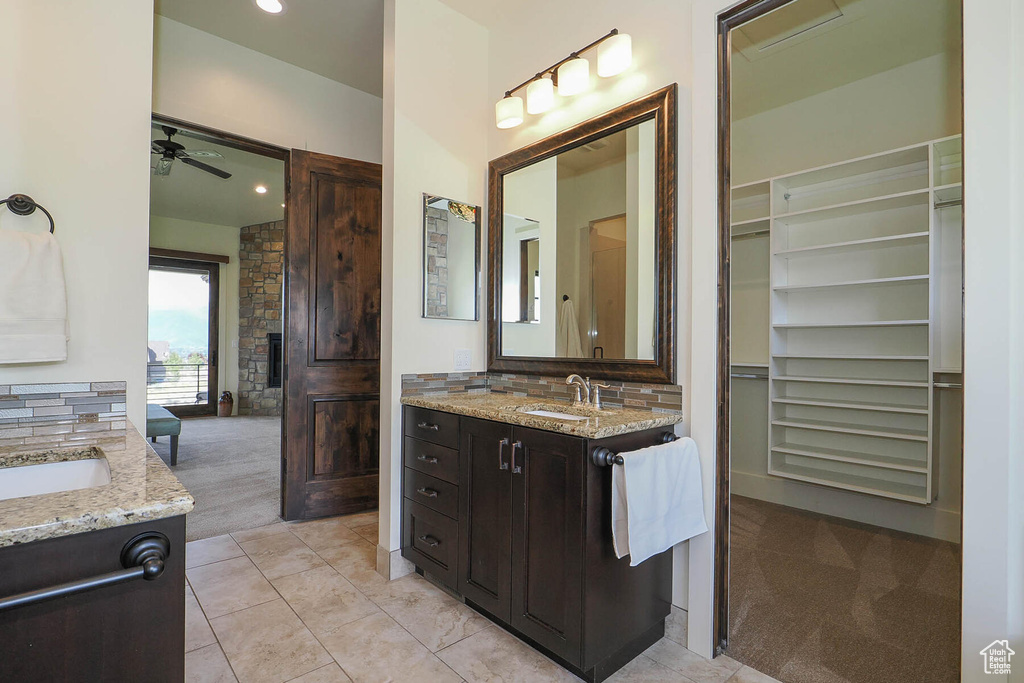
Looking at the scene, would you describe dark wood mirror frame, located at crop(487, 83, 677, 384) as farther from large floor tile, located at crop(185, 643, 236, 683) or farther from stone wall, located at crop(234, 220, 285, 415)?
stone wall, located at crop(234, 220, 285, 415)

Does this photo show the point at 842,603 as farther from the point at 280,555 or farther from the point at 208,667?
the point at 280,555

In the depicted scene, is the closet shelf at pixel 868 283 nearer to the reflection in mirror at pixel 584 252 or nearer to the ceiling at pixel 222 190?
the reflection in mirror at pixel 584 252

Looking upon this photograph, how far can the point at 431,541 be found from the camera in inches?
89.8

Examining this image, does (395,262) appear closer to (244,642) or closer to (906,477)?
(244,642)

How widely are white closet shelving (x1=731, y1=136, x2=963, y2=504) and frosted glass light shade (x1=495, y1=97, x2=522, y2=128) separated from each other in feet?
6.12

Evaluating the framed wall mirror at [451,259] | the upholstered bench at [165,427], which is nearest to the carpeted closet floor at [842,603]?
the framed wall mirror at [451,259]

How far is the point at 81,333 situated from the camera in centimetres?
182

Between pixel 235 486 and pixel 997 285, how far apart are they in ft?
15.0

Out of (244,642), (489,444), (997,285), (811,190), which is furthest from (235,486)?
(811,190)

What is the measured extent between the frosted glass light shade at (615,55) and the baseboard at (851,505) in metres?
2.05

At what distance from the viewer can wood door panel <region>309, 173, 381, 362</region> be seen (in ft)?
10.7

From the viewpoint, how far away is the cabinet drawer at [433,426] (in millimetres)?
2152

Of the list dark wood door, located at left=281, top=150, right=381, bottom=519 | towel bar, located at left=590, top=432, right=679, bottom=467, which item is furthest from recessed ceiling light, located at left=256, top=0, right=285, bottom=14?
towel bar, located at left=590, top=432, right=679, bottom=467

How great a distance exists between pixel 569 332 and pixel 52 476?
1915 mm
